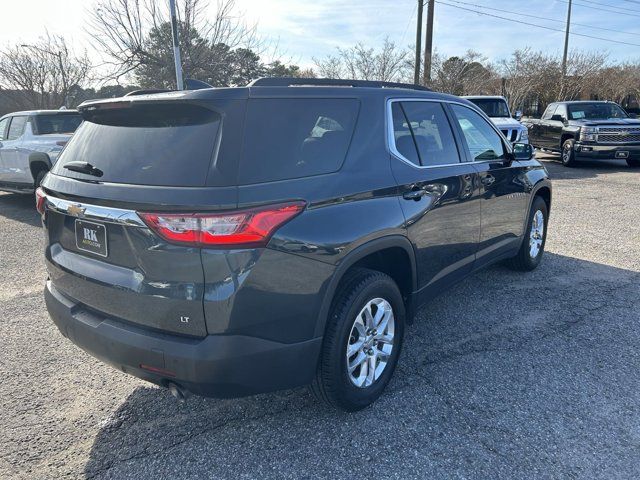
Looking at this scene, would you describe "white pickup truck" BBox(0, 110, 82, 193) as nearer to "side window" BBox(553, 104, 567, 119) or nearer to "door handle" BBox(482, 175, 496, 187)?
"door handle" BBox(482, 175, 496, 187)

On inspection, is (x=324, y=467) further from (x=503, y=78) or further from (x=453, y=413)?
(x=503, y=78)

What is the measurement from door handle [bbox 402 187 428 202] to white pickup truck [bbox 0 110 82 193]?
6.99 meters

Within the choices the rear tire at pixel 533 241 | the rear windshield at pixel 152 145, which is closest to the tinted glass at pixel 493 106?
the rear tire at pixel 533 241

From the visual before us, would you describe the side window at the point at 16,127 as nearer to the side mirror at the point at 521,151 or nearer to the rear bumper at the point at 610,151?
the side mirror at the point at 521,151

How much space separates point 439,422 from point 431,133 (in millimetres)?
1992

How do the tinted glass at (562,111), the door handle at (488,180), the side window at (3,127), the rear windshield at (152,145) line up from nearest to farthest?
the rear windshield at (152,145) → the door handle at (488,180) → the side window at (3,127) → the tinted glass at (562,111)

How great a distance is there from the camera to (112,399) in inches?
121

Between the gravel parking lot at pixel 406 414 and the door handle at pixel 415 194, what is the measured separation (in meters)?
1.18

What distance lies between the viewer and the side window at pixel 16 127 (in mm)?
8883

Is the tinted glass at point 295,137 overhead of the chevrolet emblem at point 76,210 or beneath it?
overhead

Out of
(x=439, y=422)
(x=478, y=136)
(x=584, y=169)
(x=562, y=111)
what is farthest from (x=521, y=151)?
(x=562, y=111)

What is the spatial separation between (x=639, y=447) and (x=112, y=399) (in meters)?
3.01

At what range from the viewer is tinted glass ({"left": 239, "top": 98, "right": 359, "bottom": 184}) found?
7.48 feet

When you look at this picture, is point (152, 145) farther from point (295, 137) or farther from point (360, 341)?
point (360, 341)
